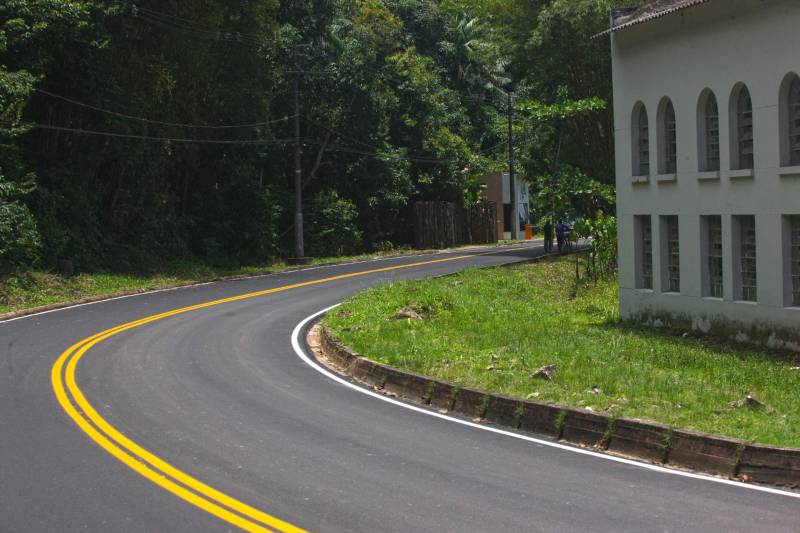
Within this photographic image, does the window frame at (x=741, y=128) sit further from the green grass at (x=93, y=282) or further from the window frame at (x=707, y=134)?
the green grass at (x=93, y=282)

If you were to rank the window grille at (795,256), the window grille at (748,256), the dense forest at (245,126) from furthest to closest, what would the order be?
the dense forest at (245,126), the window grille at (748,256), the window grille at (795,256)

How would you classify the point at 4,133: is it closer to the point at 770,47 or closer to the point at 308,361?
the point at 308,361

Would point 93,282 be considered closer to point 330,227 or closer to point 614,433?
point 330,227

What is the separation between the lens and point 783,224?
18.4 metres

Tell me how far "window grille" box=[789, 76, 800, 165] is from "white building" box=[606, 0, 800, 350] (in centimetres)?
2

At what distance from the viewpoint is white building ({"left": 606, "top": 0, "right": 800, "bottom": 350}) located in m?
18.5

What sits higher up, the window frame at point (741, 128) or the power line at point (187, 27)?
the power line at point (187, 27)

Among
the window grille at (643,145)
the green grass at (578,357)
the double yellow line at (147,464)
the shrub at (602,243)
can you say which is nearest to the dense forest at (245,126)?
the shrub at (602,243)

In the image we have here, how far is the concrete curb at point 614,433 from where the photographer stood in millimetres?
9492

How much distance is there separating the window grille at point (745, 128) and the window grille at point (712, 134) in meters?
→ 0.76

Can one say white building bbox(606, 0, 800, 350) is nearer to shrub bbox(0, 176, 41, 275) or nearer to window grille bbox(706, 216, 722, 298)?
window grille bbox(706, 216, 722, 298)

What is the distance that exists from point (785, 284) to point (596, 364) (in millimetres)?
5275

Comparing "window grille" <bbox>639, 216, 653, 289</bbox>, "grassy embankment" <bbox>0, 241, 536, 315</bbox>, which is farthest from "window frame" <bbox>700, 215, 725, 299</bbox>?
"grassy embankment" <bbox>0, 241, 536, 315</bbox>

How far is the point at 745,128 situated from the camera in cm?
1991
